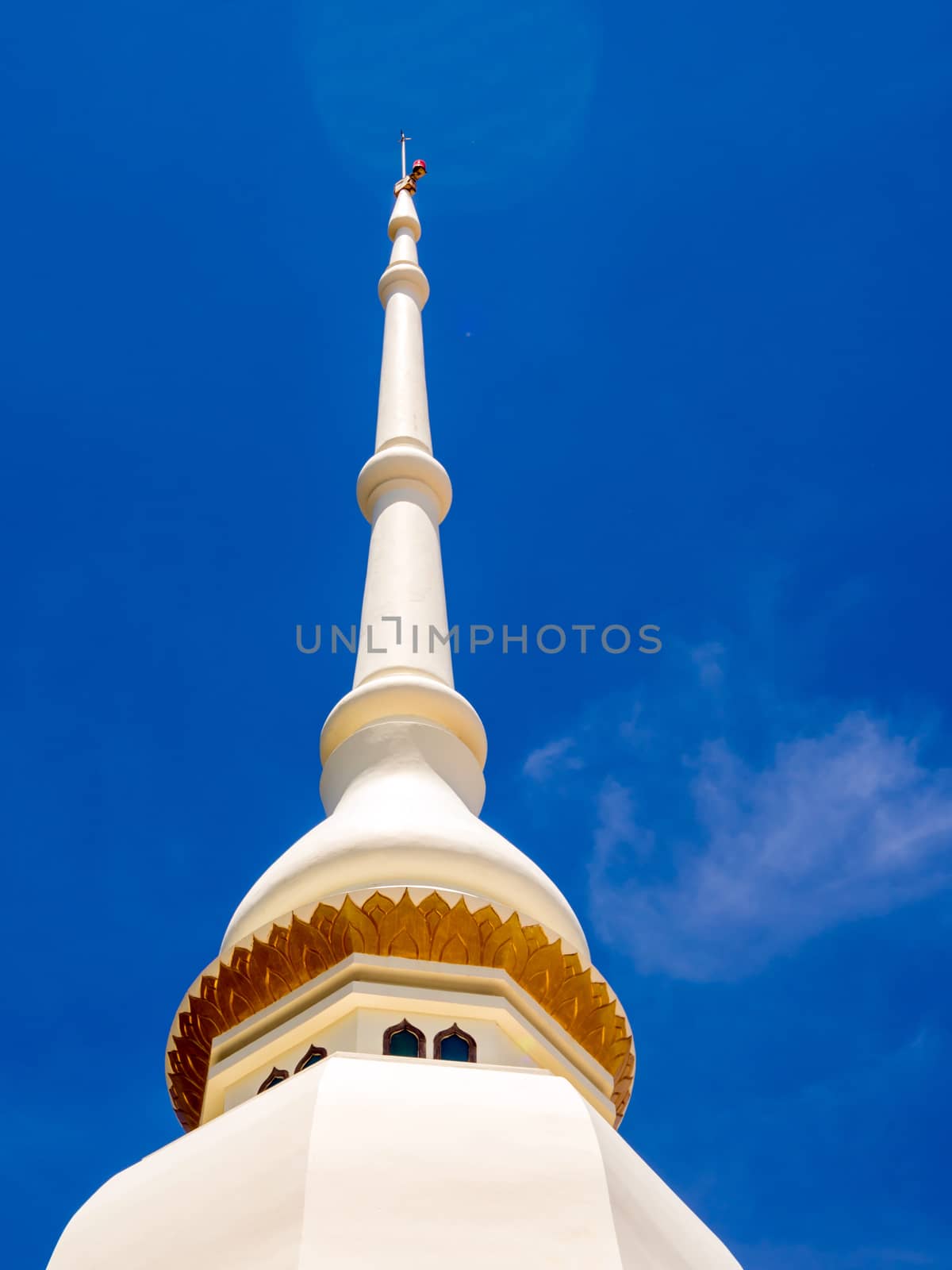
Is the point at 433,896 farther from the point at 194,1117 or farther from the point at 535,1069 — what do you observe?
the point at 194,1117

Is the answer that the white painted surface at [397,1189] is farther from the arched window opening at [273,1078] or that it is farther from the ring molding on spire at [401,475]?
the ring molding on spire at [401,475]

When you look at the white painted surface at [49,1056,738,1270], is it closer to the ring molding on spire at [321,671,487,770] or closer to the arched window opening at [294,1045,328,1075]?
the arched window opening at [294,1045,328,1075]

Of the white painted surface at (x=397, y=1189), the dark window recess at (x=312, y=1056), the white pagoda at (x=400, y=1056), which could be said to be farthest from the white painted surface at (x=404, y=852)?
the white painted surface at (x=397, y=1189)

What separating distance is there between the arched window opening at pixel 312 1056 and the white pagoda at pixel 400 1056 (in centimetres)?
4

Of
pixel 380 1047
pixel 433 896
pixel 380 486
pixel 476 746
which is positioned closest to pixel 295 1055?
pixel 380 1047

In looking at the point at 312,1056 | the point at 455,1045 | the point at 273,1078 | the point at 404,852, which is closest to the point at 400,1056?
the point at 455,1045

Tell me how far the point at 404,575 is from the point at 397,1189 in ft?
20.7

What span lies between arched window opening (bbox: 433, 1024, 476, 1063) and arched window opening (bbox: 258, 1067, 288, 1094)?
98cm

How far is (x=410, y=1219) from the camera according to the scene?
7855 mm

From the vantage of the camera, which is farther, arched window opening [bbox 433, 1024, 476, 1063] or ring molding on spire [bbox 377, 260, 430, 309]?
ring molding on spire [bbox 377, 260, 430, 309]

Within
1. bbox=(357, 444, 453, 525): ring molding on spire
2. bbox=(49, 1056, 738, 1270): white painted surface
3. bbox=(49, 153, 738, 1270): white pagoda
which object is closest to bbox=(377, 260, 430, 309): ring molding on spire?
bbox=(357, 444, 453, 525): ring molding on spire

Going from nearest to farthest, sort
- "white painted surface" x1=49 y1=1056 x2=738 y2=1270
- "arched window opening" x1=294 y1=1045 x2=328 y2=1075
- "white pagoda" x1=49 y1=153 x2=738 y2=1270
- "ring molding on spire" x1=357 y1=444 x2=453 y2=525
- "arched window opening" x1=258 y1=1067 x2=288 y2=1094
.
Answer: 1. "white painted surface" x1=49 y1=1056 x2=738 y2=1270
2. "white pagoda" x1=49 y1=153 x2=738 y2=1270
3. "arched window opening" x1=294 y1=1045 x2=328 y2=1075
4. "arched window opening" x1=258 y1=1067 x2=288 y2=1094
5. "ring molding on spire" x1=357 y1=444 x2=453 y2=525

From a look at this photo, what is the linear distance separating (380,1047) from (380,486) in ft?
20.3

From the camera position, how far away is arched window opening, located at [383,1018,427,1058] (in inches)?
384
